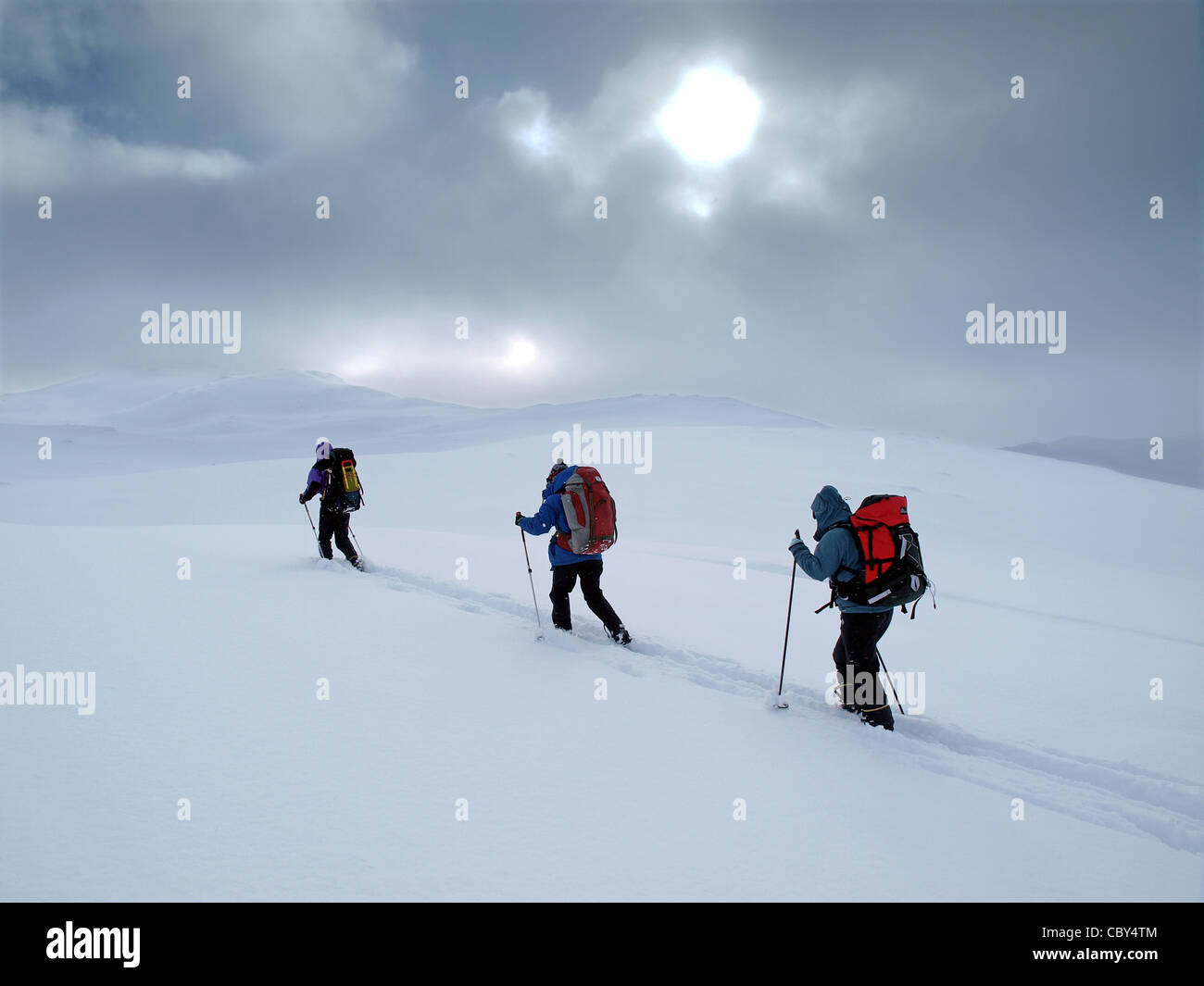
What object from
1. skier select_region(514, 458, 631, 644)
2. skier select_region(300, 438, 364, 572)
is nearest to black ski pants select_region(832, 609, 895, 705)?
skier select_region(514, 458, 631, 644)

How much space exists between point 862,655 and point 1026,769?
1.24 metres

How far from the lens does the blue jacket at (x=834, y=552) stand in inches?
192

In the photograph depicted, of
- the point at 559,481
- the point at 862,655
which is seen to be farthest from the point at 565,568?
the point at 862,655

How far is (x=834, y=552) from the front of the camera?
4.88 m

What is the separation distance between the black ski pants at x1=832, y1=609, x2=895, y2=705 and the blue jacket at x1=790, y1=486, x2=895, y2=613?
0.09 m

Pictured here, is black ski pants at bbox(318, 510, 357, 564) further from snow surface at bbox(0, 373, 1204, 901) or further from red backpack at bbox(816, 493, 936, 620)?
red backpack at bbox(816, 493, 936, 620)

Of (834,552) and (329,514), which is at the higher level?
(329,514)

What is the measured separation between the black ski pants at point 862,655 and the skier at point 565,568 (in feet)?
6.89

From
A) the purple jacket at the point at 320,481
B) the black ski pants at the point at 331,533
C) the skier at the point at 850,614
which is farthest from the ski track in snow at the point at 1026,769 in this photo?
the purple jacket at the point at 320,481

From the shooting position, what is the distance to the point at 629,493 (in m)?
23.9

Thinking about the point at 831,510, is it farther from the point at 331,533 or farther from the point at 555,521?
the point at 331,533

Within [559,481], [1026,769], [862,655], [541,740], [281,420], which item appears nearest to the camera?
[541,740]

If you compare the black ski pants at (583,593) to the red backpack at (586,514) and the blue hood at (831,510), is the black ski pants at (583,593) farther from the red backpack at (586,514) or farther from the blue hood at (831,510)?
the blue hood at (831,510)
